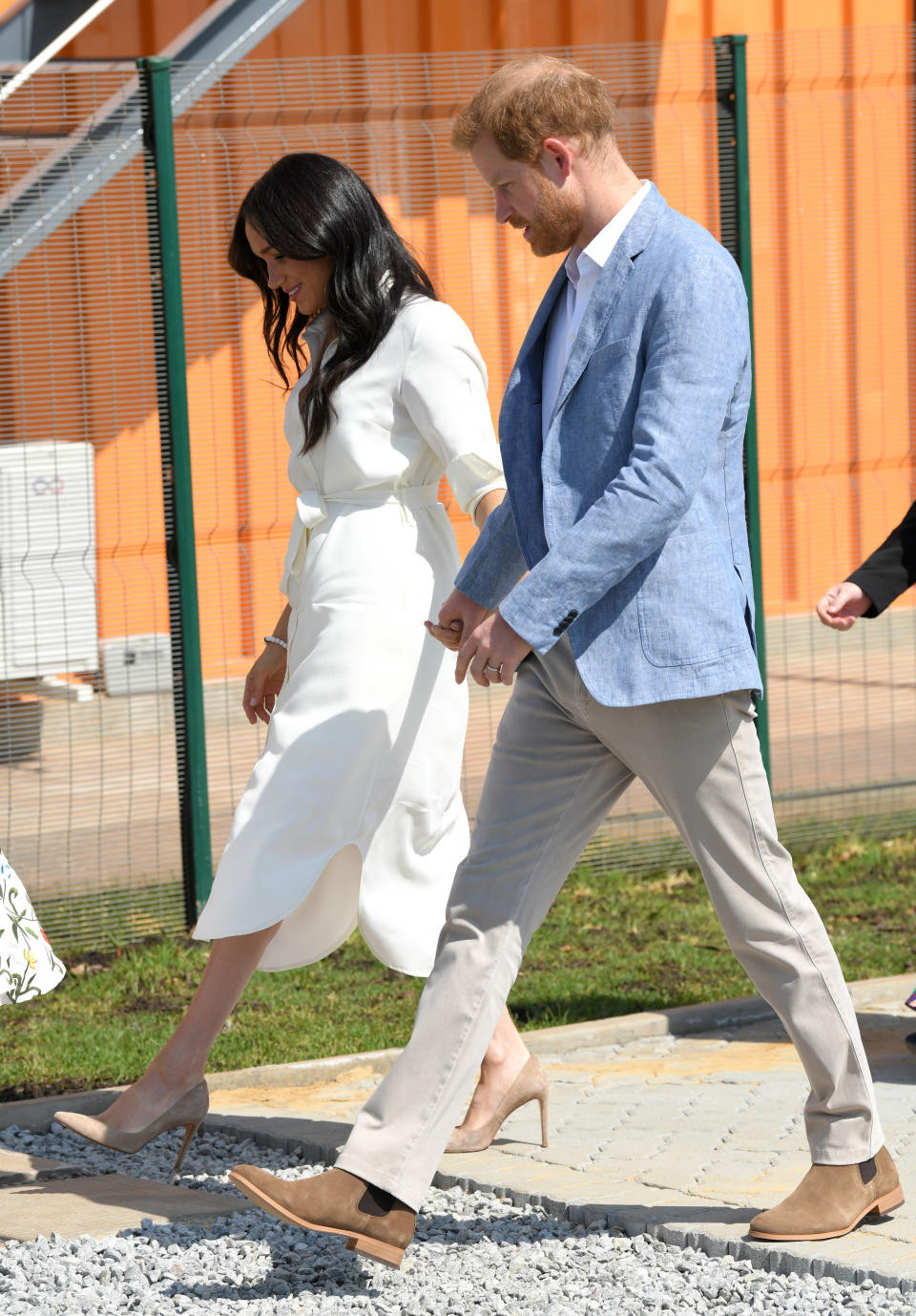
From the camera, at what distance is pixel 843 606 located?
3621 millimetres

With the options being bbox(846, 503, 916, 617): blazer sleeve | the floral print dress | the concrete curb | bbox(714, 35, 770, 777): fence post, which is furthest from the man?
bbox(714, 35, 770, 777): fence post

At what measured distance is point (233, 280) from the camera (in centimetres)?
677

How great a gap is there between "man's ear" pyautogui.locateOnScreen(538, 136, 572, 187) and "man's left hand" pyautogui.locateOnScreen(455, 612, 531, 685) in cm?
73

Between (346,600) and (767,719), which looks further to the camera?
(767,719)

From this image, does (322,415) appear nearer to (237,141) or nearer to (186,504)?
(186,504)

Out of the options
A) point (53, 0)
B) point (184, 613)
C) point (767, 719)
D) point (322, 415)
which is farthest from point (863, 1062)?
point (53, 0)

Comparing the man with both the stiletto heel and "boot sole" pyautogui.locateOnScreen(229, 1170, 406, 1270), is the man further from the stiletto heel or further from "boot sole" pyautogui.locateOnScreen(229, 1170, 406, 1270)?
the stiletto heel

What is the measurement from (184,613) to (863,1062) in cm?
350

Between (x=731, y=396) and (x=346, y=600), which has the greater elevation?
(x=731, y=396)

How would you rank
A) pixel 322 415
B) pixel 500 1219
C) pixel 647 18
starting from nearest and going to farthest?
pixel 500 1219
pixel 322 415
pixel 647 18

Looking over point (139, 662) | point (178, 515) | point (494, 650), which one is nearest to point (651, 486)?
point (494, 650)

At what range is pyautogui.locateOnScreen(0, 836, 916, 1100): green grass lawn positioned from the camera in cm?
503

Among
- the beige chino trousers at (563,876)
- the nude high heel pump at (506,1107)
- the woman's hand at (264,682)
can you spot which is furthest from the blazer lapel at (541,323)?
the nude high heel pump at (506,1107)

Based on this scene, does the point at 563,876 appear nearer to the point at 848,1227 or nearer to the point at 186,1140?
the point at 848,1227
